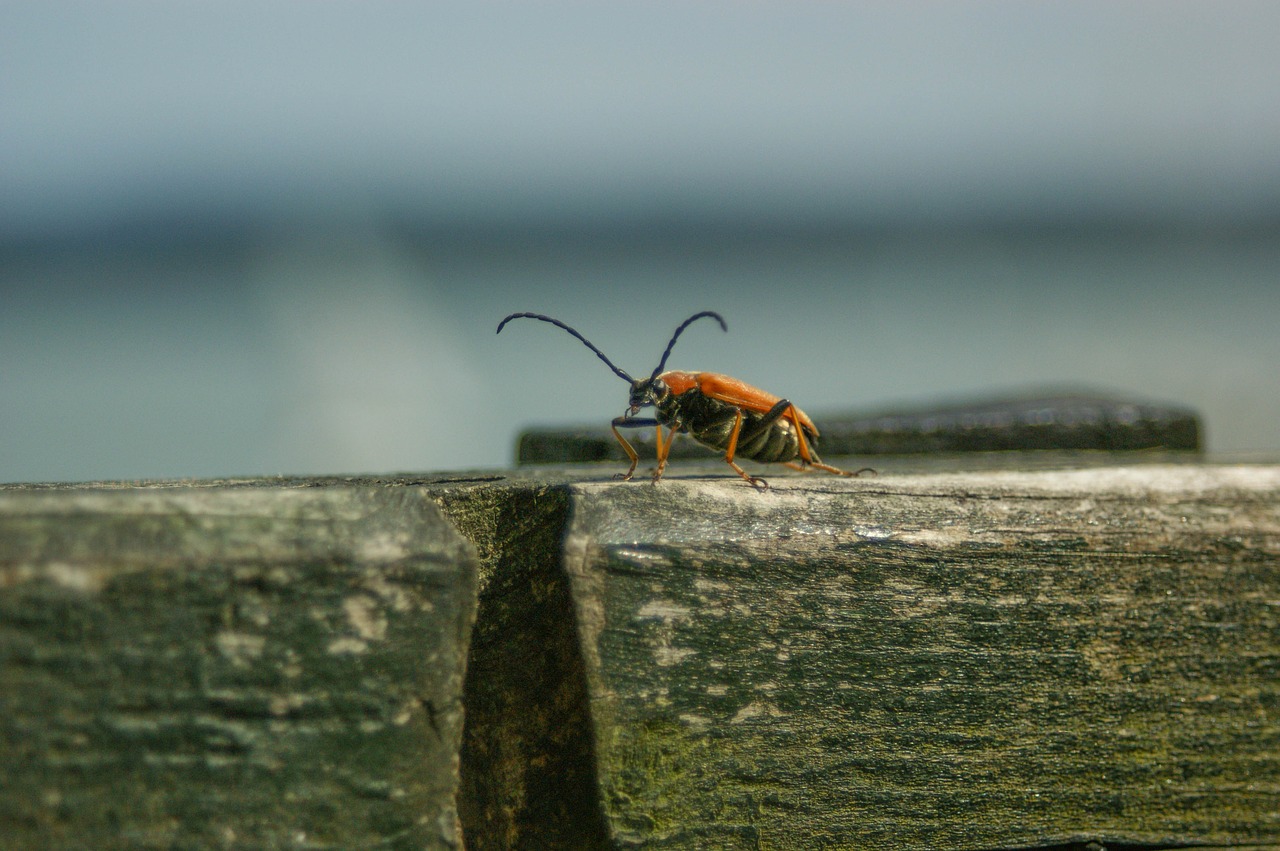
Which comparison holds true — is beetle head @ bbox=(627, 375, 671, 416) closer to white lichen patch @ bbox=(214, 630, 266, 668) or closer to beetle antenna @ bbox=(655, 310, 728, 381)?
beetle antenna @ bbox=(655, 310, 728, 381)

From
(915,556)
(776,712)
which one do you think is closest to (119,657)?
(776,712)

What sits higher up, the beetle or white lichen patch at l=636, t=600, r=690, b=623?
the beetle

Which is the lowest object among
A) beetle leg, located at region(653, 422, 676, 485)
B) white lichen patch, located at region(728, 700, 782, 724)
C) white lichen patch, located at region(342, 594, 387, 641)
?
white lichen patch, located at region(728, 700, 782, 724)

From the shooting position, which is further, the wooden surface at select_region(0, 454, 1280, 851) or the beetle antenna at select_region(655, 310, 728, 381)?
the beetle antenna at select_region(655, 310, 728, 381)

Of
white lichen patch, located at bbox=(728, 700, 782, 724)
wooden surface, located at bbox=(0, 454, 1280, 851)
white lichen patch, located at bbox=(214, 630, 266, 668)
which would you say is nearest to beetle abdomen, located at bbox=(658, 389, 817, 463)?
wooden surface, located at bbox=(0, 454, 1280, 851)

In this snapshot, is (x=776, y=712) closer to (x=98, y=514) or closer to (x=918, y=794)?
(x=918, y=794)

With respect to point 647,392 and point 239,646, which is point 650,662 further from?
point 647,392

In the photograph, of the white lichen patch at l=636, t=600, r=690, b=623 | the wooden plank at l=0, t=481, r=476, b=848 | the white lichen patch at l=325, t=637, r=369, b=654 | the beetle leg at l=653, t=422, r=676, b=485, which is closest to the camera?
the wooden plank at l=0, t=481, r=476, b=848

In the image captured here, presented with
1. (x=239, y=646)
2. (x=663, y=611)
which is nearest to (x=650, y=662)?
(x=663, y=611)
